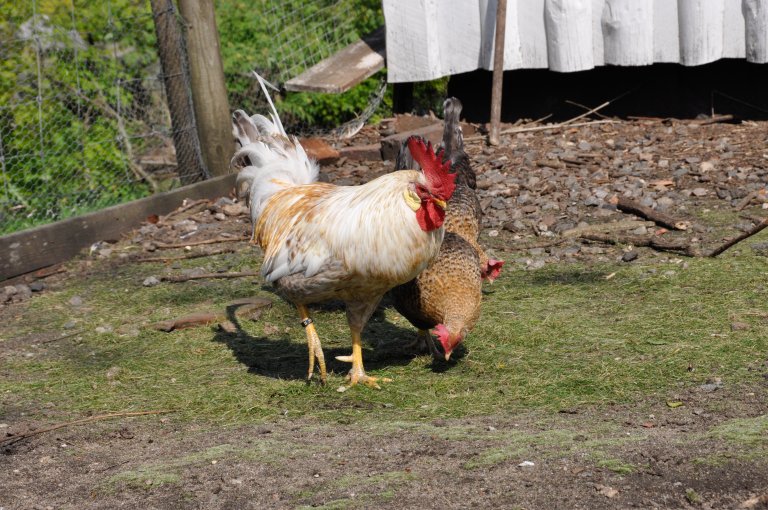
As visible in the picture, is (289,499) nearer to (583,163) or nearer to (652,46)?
(583,163)

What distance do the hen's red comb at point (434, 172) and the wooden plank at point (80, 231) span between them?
4.12 m

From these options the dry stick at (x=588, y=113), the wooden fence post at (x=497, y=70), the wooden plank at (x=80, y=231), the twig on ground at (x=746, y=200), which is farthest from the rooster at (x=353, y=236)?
the dry stick at (x=588, y=113)

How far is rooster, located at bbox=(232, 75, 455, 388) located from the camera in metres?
4.43

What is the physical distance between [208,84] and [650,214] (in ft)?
14.3

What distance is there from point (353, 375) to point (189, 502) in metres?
1.55

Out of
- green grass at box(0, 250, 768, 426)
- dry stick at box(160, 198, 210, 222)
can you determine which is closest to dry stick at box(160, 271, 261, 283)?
green grass at box(0, 250, 768, 426)

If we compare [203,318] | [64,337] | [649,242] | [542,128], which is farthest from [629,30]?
[64,337]

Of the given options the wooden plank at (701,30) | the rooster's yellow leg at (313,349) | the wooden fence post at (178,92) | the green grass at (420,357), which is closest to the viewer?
the green grass at (420,357)

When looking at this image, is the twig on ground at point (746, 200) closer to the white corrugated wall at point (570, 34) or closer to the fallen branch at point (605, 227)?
the fallen branch at point (605, 227)

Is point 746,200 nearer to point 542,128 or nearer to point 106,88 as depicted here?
point 542,128

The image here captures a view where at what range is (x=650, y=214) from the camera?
7199mm

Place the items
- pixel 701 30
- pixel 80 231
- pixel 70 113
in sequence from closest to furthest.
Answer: pixel 80 231
pixel 70 113
pixel 701 30

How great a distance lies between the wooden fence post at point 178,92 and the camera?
8633 millimetres

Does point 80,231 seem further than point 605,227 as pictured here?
Yes
